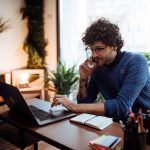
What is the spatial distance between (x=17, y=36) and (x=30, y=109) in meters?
2.98

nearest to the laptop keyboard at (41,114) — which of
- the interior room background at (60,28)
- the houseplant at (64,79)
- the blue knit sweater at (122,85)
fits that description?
the blue knit sweater at (122,85)

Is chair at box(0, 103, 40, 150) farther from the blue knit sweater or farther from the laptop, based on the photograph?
the blue knit sweater

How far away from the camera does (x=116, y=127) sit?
130 cm

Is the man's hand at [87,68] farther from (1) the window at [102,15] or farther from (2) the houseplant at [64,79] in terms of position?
(2) the houseplant at [64,79]

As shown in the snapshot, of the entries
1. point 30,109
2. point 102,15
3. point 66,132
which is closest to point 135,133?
point 66,132

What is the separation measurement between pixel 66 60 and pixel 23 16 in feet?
3.30

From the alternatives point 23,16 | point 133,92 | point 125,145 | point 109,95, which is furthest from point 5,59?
point 125,145

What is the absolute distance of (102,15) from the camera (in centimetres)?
374

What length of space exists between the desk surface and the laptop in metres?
0.04

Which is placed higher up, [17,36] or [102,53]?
[17,36]

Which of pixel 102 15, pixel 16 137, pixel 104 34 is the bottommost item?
pixel 16 137

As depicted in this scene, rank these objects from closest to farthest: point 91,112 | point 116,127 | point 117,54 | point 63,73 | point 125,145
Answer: point 125,145 → point 116,127 → point 91,112 → point 117,54 → point 63,73

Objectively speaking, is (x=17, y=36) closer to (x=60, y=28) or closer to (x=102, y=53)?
(x=60, y=28)

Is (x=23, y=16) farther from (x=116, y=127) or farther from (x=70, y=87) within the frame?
(x=116, y=127)
